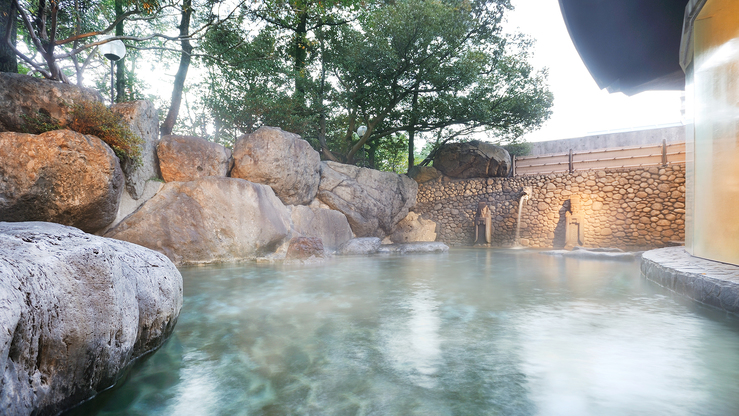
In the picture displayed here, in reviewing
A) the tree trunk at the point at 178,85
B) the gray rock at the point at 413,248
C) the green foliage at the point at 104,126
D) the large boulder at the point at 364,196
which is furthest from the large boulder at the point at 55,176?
A: the gray rock at the point at 413,248

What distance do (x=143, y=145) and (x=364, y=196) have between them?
6.75 meters

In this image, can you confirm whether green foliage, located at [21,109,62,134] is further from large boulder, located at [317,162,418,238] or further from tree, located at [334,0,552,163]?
tree, located at [334,0,552,163]

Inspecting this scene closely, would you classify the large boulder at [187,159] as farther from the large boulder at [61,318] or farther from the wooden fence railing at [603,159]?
the wooden fence railing at [603,159]

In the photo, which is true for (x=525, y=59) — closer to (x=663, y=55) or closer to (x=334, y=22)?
(x=334, y=22)

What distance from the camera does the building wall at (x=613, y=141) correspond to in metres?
14.6

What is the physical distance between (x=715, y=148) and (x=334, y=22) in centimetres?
1205

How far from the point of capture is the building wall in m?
14.6

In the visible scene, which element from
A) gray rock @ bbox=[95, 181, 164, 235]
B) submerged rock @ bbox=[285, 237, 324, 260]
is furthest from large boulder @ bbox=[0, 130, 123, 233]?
submerged rock @ bbox=[285, 237, 324, 260]

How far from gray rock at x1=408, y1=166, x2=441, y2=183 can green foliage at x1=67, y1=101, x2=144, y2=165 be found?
36.8 ft

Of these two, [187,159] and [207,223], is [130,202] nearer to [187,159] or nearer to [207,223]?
[207,223]

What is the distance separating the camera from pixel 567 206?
1338 centimetres

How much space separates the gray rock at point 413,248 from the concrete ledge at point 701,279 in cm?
636

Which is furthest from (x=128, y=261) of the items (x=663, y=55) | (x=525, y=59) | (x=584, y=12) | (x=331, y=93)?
(x=525, y=59)

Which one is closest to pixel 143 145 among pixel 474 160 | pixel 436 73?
pixel 436 73
